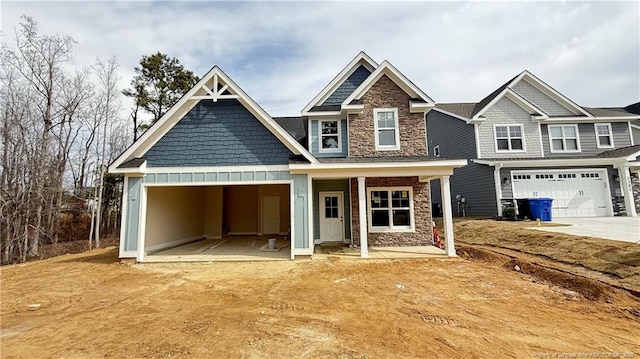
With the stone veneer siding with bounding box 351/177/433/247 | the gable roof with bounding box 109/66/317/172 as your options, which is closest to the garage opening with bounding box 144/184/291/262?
the gable roof with bounding box 109/66/317/172

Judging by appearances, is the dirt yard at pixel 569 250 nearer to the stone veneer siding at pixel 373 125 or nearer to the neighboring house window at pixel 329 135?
the stone veneer siding at pixel 373 125

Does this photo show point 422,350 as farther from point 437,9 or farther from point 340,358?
point 437,9

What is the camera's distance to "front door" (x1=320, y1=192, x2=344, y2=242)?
447 inches

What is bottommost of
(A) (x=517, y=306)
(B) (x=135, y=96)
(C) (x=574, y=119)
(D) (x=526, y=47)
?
(A) (x=517, y=306)

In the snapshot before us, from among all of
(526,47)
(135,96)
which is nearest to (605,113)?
(526,47)

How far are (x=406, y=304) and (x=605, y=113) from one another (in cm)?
2095

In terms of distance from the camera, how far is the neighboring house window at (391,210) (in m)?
10.7

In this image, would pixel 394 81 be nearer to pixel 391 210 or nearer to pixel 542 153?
pixel 391 210

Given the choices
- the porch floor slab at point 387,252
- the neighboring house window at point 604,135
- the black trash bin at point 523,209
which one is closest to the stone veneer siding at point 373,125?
the porch floor slab at point 387,252

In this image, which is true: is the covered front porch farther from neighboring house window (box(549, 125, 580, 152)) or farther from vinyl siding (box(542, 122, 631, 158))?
neighboring house window (box(549, 125, 580, 152))

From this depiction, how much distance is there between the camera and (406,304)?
5051mm

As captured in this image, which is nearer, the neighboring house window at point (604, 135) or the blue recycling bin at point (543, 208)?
the blue recycling bin at point (543, 208)

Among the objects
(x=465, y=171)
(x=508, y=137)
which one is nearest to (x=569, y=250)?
(x=465, y=171)

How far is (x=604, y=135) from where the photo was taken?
16.3 m
